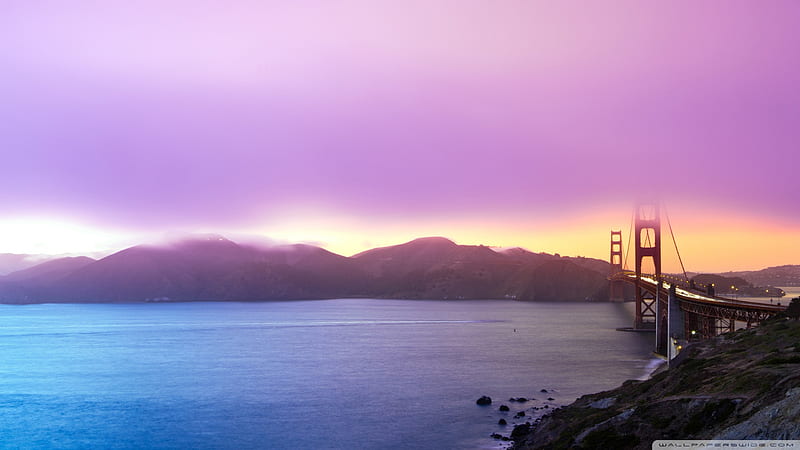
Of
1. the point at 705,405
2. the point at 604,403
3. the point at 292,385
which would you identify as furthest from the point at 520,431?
the point at 292,385

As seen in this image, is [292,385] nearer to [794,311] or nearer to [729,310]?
[729,310]

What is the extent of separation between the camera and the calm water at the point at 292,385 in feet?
138

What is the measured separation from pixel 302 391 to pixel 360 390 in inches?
196

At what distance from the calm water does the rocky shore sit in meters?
6.46

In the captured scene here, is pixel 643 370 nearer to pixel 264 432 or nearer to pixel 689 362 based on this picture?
pixel 689 362

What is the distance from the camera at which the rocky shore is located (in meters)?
19.7

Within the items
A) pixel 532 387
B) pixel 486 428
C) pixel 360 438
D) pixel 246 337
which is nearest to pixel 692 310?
pixel 532 387

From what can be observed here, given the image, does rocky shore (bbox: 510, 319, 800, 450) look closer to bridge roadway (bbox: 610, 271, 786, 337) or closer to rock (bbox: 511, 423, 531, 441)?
rock (bbox: 511, 423, 531, 441)

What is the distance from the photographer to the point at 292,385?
61281 millimetres

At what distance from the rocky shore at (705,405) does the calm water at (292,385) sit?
646 cm

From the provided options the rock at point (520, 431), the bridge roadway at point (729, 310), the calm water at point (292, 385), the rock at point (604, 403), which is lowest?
the calm water at point (292, 385)

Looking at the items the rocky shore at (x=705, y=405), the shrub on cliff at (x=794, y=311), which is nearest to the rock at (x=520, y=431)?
the rocky shore at (x=705, y=405)

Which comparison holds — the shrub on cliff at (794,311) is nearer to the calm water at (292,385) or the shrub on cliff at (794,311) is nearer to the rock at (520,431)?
the calm water at (292,385)

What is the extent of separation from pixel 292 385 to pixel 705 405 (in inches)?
1703
